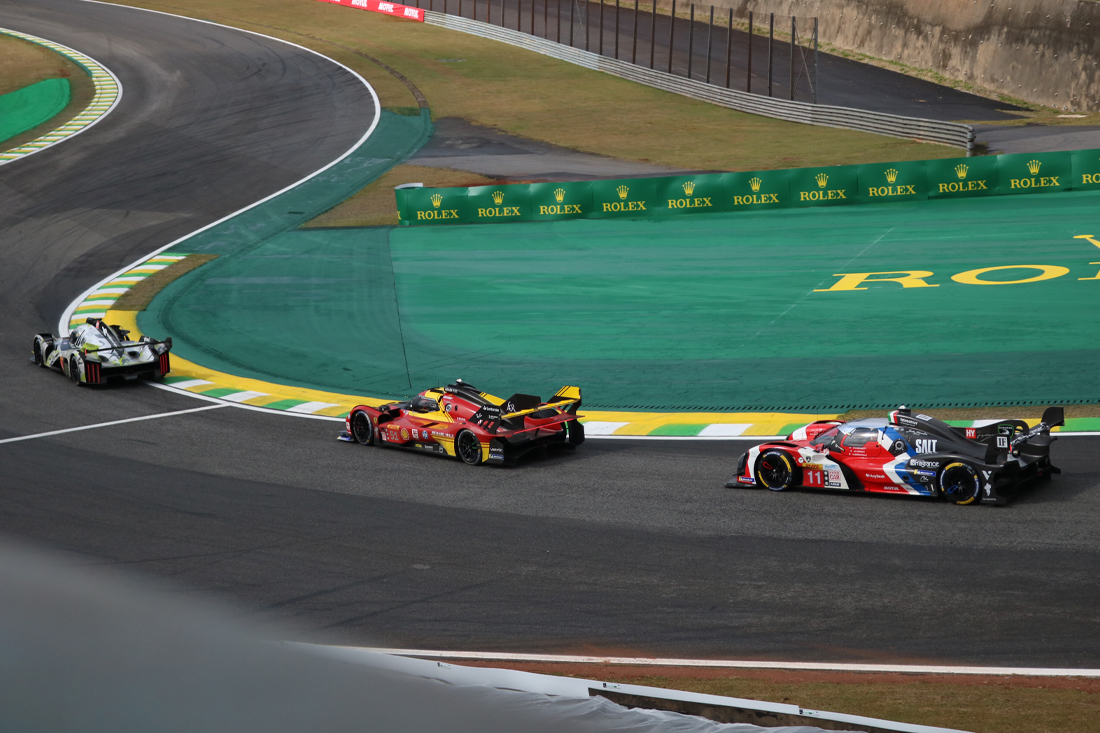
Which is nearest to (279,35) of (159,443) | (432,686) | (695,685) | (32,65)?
(32,65)

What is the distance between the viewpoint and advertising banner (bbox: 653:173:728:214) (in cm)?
3362

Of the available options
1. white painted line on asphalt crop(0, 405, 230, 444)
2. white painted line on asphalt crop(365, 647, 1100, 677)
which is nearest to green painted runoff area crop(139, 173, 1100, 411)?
white painted line on asphalt crop(0, 405, 230, 444)

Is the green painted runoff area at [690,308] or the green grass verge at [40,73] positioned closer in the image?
the green painted runoff area at [690,308]

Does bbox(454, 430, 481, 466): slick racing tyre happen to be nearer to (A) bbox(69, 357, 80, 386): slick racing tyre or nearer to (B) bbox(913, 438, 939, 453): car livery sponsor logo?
(B) bbox(913, 438, 939, 453): car livery sponsor logo

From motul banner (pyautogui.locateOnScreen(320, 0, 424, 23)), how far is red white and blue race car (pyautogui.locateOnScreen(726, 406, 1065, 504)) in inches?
2300

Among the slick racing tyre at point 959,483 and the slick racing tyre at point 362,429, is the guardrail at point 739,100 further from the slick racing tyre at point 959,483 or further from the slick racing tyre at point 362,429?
the slick racing tyre at point 362,429

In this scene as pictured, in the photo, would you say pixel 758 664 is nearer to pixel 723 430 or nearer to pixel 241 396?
pixel 723 430

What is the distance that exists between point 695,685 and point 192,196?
35747mm

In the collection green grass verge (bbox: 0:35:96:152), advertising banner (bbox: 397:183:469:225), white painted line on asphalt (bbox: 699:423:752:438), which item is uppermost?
green grass verge (bbox: 0:35:96:152)

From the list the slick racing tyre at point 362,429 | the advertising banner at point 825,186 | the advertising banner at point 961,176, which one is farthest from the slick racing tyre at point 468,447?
the advertising banner at point 961,176

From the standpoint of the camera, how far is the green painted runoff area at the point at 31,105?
Answer: 4997 cm

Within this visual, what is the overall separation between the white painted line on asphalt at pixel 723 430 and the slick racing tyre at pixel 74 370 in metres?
13.1

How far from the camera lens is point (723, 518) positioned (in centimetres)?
1386

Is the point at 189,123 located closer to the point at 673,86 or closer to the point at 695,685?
the point at 673,86
